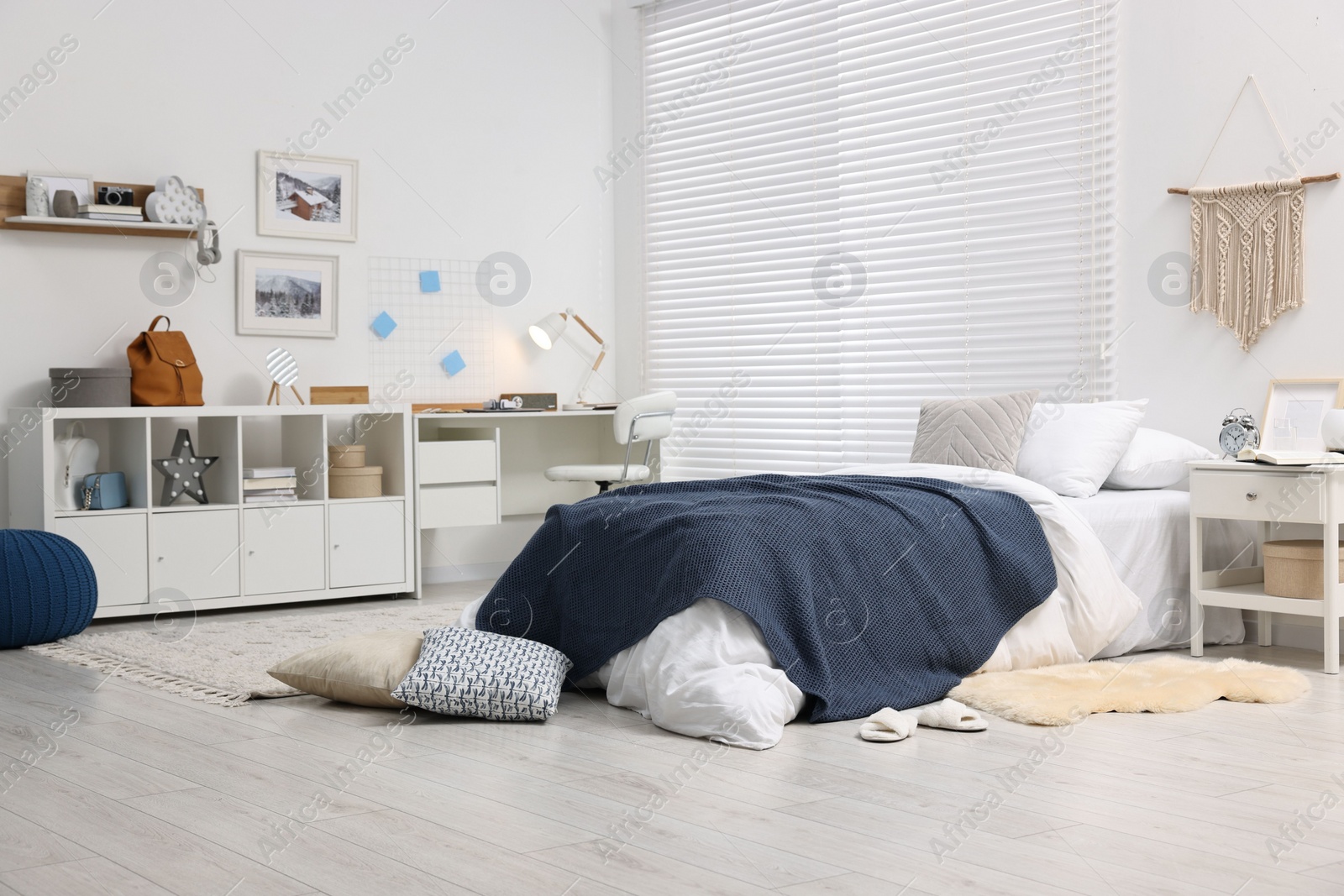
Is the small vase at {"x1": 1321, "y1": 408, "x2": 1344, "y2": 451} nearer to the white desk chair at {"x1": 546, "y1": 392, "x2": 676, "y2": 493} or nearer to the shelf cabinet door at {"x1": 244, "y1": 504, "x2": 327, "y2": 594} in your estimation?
the white desk chair at {"x1": 546, "y1": 392, "x2": 676, "y2": 493}

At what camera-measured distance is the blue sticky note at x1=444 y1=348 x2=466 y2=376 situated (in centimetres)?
613

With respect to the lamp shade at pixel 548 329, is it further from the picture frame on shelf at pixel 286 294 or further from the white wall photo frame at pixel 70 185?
the white wall photo frame at pixel 70 185

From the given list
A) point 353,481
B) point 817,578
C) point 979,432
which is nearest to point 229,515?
point 353,481

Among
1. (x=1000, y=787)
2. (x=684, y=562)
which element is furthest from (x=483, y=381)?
(x=1000, y=787)

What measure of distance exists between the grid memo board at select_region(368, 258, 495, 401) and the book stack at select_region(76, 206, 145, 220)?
43.4 inches

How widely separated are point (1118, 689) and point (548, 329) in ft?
12.2

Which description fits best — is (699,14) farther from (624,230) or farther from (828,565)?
(828,565)

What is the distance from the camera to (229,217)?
552 centimetres

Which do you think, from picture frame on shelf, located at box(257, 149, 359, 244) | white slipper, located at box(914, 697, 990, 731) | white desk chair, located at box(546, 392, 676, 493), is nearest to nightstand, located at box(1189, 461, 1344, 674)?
white slipper, located at box(914, 697, 990, 731)

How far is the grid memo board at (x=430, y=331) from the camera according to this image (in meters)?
5.95

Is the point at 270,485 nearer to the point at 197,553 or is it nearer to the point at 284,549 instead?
the point at 284,549

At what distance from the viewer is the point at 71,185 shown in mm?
5121

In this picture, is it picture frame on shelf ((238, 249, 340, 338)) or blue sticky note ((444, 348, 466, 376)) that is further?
blue sticky note ((444, 348, 466, 376))

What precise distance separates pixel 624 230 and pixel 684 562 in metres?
3.81
